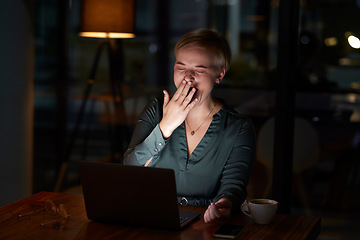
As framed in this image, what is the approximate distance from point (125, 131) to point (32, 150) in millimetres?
744

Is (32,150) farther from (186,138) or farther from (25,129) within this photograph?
(186,138)

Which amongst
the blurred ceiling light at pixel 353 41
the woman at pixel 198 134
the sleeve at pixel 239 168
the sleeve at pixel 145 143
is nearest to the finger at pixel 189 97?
the woman at pixel 198 134

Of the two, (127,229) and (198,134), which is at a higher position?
(198,134)

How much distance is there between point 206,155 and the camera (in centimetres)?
213

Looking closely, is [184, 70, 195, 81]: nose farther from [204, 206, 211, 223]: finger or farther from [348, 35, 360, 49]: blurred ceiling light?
[348, 35, 360, 49]: blurred ceiling light

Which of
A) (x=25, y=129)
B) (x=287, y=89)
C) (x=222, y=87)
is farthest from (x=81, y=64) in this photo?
(x=287, y=89)

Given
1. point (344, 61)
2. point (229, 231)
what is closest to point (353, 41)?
point (344, 61)

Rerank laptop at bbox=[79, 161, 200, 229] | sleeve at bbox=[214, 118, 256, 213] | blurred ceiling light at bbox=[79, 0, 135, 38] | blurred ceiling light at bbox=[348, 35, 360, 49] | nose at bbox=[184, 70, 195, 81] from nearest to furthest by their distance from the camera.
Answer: laptop at bbox=[79, 161, 200, 229]
sleeve at bbox=[214, 118, 256, 213]
nose at bbox=[184, 70, 195, 81]
blurred ceiling light at bbox=[348, 35, 360, 49]
blurred ceiling light at bbox=[79, 0, 135, 38]

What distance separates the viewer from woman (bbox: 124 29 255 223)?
2033 millimetres

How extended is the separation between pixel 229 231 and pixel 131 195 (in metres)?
0.32

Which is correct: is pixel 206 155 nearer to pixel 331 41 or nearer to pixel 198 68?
pixel 198 68

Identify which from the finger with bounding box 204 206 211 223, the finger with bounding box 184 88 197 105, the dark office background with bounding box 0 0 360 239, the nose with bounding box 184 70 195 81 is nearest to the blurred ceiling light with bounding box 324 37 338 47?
the dark office background with bounding box 0 0 360 239

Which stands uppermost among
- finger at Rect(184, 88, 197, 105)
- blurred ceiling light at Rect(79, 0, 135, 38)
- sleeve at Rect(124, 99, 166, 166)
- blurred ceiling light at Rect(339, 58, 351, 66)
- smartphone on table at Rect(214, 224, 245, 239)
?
blurred ceiling light at Rect(79, 0, 135, 38)

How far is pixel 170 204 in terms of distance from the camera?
1.60 metres
